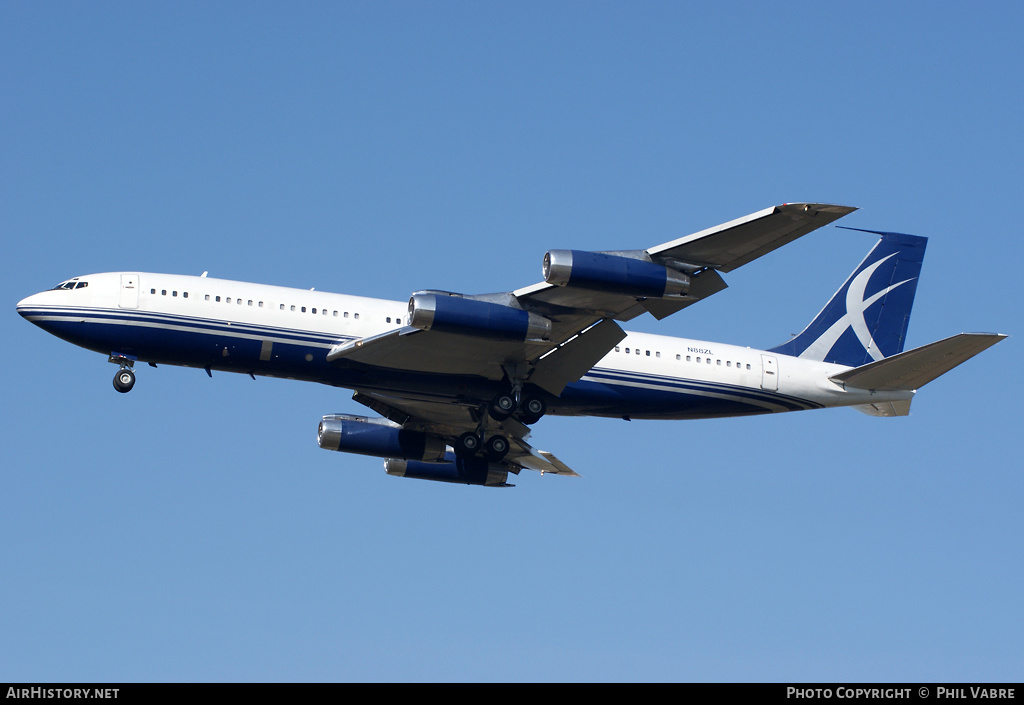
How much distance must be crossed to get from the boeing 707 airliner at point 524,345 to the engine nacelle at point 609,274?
4 cm

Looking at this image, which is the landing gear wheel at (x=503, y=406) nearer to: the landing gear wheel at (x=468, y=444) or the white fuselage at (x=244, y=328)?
the white fuselage at (x=244, y=328)

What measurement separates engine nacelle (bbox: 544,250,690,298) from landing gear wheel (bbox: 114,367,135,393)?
541 inches

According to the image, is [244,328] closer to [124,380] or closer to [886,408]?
[124,380]

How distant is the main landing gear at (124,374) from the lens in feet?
114

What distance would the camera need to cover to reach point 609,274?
98.4 ft

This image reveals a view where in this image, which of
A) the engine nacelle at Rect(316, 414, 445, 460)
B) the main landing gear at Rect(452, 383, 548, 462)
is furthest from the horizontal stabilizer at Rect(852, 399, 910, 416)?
the engine nacelle at Rect(316, 414, 445, 460)

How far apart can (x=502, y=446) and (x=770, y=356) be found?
31.7 feet

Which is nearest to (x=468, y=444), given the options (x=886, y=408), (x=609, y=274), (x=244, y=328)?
(x=244, y=328)

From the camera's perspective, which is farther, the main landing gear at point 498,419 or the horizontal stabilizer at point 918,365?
the main landing gear at point 498,419

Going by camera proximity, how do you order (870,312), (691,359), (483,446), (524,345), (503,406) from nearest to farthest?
(524,345)
(503,406)
(691,359)
(483,446)
(870,312)

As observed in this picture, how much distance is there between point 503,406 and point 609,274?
23.7 feet

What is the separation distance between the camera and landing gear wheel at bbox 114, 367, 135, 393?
34844 mm

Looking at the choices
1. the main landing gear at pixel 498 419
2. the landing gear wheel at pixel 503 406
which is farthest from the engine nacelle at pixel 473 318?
the landing gear wheel at pixel 503 406
